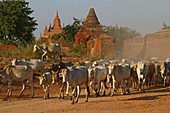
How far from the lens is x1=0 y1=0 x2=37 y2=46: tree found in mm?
37812

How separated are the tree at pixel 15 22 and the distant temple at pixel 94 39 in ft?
25.7

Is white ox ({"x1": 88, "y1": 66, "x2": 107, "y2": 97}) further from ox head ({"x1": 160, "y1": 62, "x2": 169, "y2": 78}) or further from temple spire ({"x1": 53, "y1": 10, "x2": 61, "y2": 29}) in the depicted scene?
temple spire ({"x1": 53, "y1": 10, "x2": 61, "y2": 29})

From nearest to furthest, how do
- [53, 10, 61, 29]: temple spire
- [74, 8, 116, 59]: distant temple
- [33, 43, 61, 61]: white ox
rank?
[33, 43, 61, 61]: white ox < [74, 8, 116, 59]: distant temple < [53, 10, 61, 29]: temple spire

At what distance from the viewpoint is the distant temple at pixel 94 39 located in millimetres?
30719

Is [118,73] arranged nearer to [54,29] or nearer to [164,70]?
[164,70]

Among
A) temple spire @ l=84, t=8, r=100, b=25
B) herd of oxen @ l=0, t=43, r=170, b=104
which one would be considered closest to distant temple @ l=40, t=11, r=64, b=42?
temple spire @ l=84, t=8, r=100, b=25

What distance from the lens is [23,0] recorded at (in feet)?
135

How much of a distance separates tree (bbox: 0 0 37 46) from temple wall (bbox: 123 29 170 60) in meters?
16.4

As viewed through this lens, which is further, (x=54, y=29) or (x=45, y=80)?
(x=54, y=29)

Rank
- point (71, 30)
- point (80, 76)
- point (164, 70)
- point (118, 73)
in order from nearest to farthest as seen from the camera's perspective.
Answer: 1. point (80, 76)
2. point (118, 73)
3. point (164, 70)
4. point (71, 30)

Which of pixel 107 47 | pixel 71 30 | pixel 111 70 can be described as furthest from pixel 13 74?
pixel 71 30

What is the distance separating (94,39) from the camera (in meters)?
37.1

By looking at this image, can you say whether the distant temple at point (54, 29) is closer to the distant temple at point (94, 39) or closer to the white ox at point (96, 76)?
the distant temple at point (94, 39)

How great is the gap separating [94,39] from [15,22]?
482 inches
